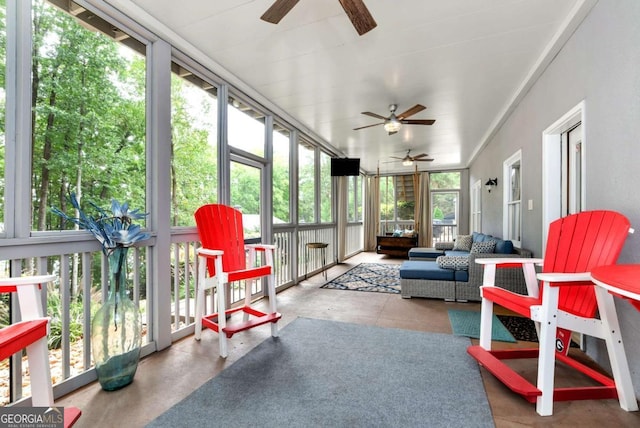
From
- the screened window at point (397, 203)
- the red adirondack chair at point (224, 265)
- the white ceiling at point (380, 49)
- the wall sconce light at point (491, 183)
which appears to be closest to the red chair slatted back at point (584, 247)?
the white ceiling at point (380, 49)

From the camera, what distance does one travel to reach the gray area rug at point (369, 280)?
4.46 metres

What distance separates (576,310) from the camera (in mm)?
1759

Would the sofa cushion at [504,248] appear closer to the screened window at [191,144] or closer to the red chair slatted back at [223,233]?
the red chair slatted back at [223,233]

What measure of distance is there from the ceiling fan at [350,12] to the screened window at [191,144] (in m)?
1.28

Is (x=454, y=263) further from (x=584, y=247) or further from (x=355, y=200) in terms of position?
(x=355, y=200)

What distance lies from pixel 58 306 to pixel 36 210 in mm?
625

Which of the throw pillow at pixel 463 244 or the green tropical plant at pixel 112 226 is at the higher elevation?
the green tropical plant at pixel 112 226

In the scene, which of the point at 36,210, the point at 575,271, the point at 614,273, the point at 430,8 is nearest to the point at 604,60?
the point at 430,8

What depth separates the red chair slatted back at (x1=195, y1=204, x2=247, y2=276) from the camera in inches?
101

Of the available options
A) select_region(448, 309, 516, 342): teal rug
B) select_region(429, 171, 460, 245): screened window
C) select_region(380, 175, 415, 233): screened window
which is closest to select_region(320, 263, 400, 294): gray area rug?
select_region(448, 309, 516, 342): teal rug

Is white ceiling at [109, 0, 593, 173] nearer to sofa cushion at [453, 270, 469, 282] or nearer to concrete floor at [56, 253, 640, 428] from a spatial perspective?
sofa cushion at [453, 270, 469, 282]

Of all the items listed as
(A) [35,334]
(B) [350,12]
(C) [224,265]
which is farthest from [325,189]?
(A) [35,334]

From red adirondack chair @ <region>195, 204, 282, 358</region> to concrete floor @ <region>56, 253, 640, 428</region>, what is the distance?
6.8 inches

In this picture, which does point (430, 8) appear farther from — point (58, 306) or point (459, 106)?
point (58, 306)
